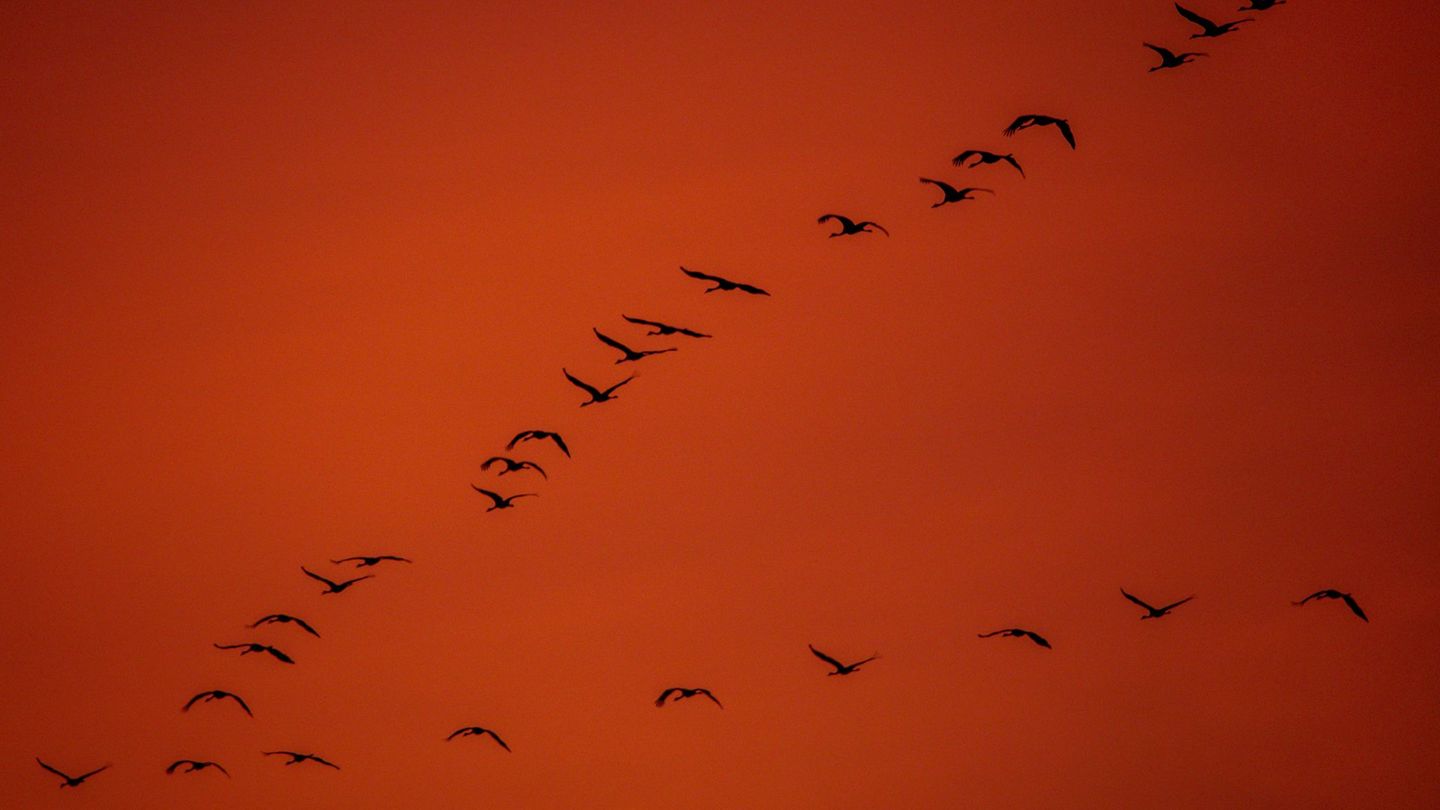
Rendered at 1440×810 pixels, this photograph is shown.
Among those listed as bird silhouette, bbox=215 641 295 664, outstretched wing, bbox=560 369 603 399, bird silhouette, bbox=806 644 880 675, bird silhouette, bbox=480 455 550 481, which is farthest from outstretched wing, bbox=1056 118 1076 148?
bird silhouette, bbox=215 641 295 664

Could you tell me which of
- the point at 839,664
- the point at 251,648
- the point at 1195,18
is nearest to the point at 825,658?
the point at 839,664

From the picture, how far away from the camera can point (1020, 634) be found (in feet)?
48.3

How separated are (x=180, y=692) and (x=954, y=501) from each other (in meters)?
7.91

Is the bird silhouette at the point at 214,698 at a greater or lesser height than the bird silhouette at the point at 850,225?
lesser

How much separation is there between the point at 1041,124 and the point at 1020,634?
5010mm

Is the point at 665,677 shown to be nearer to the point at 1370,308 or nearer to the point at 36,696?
the point at 36,696

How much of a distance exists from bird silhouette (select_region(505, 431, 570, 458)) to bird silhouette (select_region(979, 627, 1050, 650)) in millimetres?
4507

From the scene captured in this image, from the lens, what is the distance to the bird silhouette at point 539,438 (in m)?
14.3

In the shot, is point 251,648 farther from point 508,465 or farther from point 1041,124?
point 1041,124

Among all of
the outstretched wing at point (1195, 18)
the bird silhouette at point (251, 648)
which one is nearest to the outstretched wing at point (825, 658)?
the bird silhouette at point (251, 648)

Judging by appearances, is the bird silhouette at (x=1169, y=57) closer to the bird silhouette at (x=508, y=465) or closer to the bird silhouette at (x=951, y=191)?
the bird silhouette at (x=951, y=191)

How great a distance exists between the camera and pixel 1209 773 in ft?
48.5

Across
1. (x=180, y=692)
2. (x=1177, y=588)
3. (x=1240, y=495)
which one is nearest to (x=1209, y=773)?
(x=1177, y=588)

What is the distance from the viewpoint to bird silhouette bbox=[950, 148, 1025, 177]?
14.6 meters
